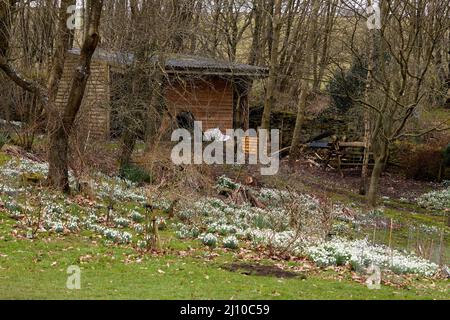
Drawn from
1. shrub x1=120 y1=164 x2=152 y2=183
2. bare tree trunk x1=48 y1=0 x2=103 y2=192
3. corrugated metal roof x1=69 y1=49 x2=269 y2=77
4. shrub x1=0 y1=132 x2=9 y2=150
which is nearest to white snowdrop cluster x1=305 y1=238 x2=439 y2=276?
bare tree trunk x1=48 y1=0 x2=103 y2=192

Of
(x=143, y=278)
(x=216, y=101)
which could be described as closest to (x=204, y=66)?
(x=216, y=101)

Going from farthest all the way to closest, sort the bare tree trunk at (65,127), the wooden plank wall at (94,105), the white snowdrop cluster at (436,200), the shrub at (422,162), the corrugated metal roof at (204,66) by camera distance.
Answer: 1. the shrub at (422,162)
2. the corrugated metal roof at (204,66)
3. the white snowdrop cluster at (436,200)
4. the wooden plank wall at (94,105)
5. the bare tree trunk at (65,127)

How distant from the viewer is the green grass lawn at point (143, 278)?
879 centimetres

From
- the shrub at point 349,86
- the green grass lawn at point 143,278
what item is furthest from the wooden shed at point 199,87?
the green grass lawn at point 143,278

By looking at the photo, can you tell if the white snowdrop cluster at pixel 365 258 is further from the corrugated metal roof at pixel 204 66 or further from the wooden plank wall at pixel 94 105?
the corrugated metal roof at pixel 204 66

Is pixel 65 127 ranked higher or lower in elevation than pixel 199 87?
lower

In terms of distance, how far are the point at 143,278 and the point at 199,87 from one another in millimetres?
25701

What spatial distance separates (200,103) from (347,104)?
10.2 meters

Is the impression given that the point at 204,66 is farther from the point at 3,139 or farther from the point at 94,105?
the point at 3,139

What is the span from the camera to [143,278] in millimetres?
9859

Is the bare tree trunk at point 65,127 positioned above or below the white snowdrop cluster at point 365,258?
above

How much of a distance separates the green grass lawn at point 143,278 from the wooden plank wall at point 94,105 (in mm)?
8728

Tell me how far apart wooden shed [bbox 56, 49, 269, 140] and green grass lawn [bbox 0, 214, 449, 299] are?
47.3 ft
